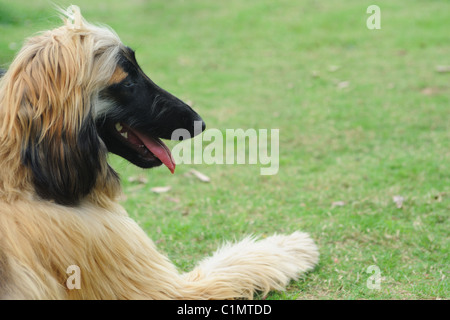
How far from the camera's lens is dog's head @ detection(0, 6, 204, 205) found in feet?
9.03

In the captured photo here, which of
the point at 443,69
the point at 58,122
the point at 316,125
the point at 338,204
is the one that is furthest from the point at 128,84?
the point at 443,69

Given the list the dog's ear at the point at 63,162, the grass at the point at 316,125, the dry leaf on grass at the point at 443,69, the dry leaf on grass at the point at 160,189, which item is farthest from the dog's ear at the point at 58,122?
the dry leaf on grass at the point at 443,69

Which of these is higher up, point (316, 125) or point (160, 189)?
point (316, 125)

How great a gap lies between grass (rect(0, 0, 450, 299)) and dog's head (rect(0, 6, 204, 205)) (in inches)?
20.9

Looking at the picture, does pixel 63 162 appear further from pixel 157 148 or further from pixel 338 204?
pixel 338 204

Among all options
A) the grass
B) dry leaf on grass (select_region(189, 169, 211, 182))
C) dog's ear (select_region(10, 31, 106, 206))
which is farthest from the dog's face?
dry leaf on grass (select_region(189, 169, 211, 182))

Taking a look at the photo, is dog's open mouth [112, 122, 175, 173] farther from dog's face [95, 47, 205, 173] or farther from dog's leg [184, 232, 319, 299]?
dog's leg [184, 232, 319, 299]

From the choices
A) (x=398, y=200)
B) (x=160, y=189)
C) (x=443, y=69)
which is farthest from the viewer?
(x=443, y=69)

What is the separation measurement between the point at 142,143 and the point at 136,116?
0.18 m

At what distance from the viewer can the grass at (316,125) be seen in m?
4.23

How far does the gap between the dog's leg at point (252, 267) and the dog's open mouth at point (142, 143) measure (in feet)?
2.53

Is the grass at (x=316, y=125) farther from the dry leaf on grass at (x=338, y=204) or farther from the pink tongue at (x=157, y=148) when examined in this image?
the pink tongue at (x=157, y=148)

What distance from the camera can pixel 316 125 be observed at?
700 cm

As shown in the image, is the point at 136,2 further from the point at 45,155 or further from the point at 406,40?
the point at 45,155
